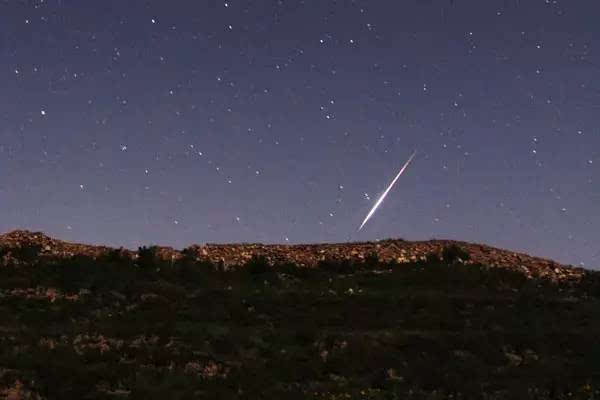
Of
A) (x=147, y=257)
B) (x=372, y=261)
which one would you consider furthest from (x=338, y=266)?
(x=147, y=257)

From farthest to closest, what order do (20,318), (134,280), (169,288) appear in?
(134,280) < (169,288) < (20,318)

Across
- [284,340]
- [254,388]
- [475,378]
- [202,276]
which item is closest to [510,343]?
[475,378]

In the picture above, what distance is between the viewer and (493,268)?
104 feet

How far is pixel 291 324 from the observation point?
19.6 metres

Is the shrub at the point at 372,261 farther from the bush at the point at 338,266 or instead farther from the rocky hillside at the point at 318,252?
the bush at the point at 338,266

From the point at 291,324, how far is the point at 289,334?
6.05ft

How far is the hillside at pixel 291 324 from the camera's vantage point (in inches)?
521

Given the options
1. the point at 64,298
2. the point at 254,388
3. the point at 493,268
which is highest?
the point at 493,268

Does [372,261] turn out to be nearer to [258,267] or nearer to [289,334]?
[258,267]

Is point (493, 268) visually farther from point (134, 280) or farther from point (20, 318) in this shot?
point (20, 318)

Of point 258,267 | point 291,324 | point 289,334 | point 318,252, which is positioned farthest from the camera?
point 318,252

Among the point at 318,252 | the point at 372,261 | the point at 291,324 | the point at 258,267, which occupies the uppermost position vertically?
the point at 318,252

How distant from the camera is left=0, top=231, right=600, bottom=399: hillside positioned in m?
13.2

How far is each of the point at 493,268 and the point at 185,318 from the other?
51.7 ft
